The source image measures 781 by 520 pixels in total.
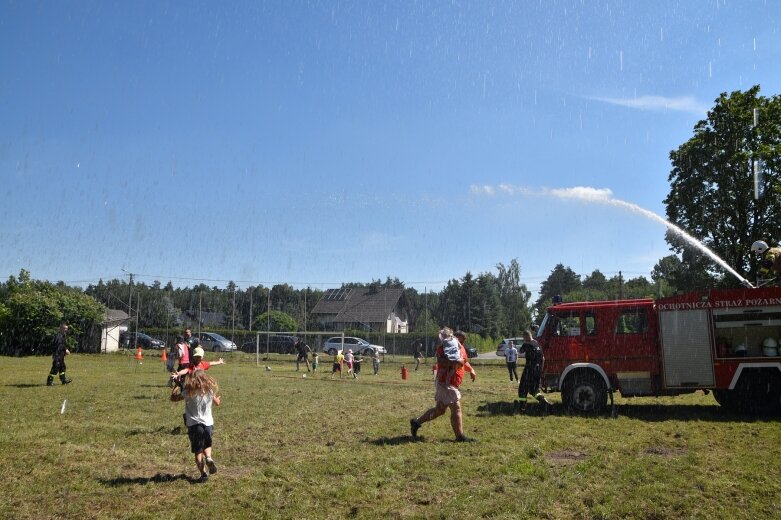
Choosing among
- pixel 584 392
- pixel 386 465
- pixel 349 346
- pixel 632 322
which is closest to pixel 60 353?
pixel 386 465

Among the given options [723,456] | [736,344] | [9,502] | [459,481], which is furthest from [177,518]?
[736,344]

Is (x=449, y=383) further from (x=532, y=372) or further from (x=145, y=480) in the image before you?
(x=145, y=480)

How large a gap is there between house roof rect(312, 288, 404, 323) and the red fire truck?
183 ft

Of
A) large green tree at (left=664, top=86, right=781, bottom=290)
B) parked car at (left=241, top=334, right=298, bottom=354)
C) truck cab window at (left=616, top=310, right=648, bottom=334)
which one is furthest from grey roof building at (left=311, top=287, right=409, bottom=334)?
truck cab window at (left=616, top=310, right=648, bottom=334)

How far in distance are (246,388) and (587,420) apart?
1175cm

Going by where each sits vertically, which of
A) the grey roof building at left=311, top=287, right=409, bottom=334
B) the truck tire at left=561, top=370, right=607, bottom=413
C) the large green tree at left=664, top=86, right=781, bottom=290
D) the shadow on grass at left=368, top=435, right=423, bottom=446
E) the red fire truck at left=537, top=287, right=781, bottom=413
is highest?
the large green tree at left=664, top=86, right=781, bottom=290

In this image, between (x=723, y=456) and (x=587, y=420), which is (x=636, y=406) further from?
(x=723, y=456)

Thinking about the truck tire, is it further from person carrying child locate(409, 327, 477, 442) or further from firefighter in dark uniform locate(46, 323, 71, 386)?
firefighter in dark uniform locate(46, 323, 71, 386)

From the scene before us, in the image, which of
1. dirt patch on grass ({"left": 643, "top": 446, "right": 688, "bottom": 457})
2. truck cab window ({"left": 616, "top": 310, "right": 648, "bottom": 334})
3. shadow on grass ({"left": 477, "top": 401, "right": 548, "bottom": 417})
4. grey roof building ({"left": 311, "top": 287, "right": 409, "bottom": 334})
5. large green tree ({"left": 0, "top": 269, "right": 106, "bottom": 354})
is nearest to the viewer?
dirt patch on grass ({"left": 643, "top": 446, "right": 688, "bottom": 457})

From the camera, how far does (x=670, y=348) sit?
42.6 ft

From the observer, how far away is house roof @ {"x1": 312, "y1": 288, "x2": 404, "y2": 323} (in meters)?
70.8

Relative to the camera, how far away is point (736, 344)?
1268cm

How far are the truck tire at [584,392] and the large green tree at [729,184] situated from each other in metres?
21.4

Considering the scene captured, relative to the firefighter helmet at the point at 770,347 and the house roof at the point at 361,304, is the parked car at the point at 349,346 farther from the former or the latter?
the firefighter helmet at the point at 770,347
